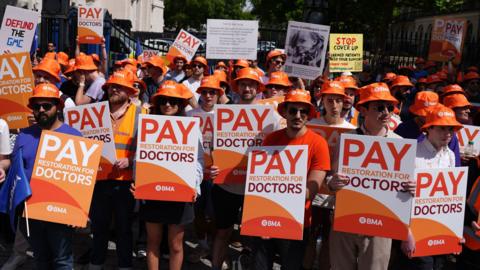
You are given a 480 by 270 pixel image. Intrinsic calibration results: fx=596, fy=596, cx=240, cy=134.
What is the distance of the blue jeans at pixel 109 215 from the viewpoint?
18.1 ft

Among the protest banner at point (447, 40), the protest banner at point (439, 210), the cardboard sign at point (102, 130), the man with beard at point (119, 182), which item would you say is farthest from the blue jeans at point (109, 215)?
the protest banner at point (447, 40)

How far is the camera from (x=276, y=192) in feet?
15.4

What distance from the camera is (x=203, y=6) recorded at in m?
69.2

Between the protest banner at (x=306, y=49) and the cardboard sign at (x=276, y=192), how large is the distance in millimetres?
3992

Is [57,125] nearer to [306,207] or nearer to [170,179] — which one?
[170,179]

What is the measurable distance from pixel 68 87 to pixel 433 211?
5.04 m

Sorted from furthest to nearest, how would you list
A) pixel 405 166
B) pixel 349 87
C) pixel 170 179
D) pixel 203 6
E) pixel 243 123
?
pixel 203 6, pixel 349 87, pixel 243 123, pixel 170 179, pixel 405 166

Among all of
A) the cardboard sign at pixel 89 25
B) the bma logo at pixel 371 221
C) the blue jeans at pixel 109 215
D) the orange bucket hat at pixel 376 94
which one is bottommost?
the blue jeans at pixel 109 215

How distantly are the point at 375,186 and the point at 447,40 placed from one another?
8641 mm

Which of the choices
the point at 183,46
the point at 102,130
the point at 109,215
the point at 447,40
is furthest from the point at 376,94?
the point at 447,40

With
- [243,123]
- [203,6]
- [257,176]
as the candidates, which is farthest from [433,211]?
[203,6]

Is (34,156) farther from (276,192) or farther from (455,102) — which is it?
(455,102)

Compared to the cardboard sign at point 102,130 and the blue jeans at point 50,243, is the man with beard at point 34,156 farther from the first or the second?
the cardboard sign at point 102,130

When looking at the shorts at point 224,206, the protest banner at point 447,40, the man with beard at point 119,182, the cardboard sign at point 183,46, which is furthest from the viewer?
the protest banner at point 447,40
